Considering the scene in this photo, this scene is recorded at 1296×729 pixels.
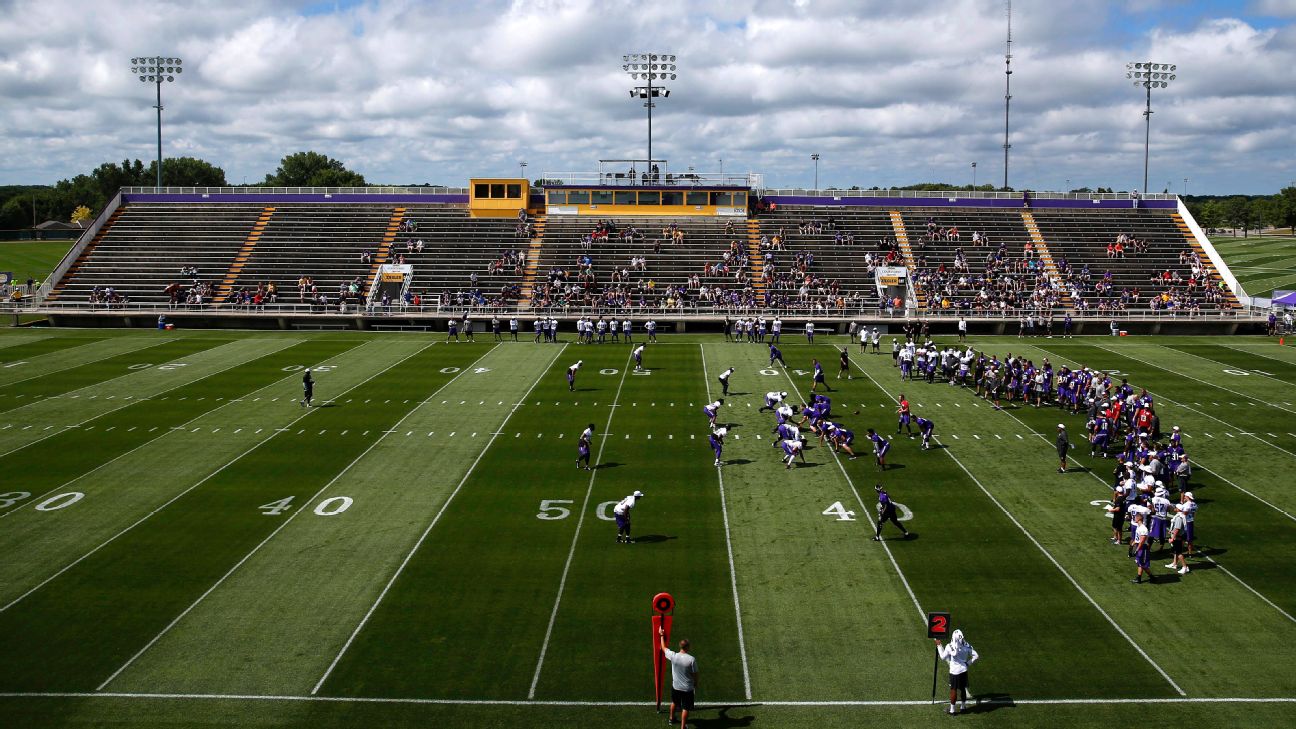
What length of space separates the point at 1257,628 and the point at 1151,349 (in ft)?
108

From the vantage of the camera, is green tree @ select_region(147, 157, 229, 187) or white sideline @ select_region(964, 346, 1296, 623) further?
green tree @ select_region(147, 157, 229, 187)

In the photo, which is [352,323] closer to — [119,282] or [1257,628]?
[119,282]

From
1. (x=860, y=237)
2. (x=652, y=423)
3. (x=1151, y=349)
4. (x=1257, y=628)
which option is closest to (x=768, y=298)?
(x=860, y=237)

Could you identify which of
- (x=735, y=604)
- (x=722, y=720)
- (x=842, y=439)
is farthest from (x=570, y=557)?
(x=842, y=439)

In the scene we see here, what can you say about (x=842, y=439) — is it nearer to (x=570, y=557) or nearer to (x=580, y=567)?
(x=570, y=557)

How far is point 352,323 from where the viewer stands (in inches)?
2205

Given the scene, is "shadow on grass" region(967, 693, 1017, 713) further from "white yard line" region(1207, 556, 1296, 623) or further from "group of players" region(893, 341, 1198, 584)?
"white yard line" region(1207, 556, 1296, 623)

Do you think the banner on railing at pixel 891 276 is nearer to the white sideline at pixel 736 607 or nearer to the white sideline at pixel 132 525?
the white sideline at pixel 736 607

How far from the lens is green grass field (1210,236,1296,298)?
9231 cm

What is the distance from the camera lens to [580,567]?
68.5 ft

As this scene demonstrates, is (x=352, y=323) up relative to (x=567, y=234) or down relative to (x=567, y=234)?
down

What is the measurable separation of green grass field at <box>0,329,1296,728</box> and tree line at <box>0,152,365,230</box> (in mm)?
119255

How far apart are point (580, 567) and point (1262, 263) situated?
106 metres

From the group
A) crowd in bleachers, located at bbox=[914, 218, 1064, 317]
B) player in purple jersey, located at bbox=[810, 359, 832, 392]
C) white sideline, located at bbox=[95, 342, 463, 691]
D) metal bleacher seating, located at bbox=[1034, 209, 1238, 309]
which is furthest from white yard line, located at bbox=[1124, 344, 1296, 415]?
white sideline, located at bbox=[95, 342, 463, 691]
